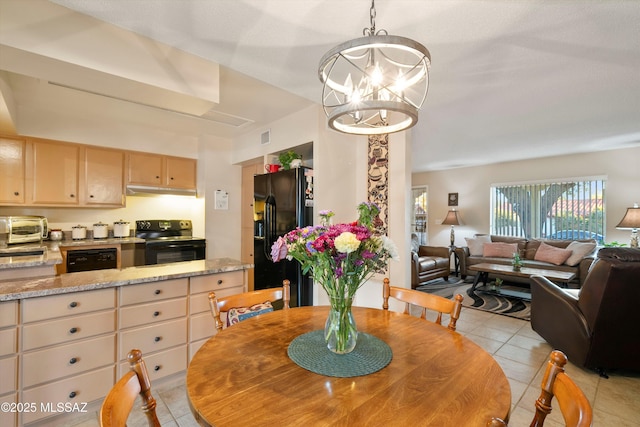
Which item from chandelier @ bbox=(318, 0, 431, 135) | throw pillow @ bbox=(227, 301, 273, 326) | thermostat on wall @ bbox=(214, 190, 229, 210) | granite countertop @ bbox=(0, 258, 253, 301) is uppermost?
chandelier @ bbox=(318, 0, 431, 135)

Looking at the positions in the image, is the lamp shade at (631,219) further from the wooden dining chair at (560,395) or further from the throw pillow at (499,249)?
the wooden dining chair at (560,395)

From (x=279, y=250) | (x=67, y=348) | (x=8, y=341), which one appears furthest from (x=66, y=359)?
(x=279, y=250)

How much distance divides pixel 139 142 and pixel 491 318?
5.20 m

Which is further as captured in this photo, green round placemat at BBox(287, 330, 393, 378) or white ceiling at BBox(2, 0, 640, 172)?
white ceiling at BBox(2, 0, 640, 172)

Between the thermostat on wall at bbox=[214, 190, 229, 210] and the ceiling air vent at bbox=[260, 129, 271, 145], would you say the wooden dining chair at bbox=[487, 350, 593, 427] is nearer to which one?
the ceiling air vent at bbox=[260, 129, 271, 145]

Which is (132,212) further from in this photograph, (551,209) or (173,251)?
(551,209)

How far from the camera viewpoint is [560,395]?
0.75 metres

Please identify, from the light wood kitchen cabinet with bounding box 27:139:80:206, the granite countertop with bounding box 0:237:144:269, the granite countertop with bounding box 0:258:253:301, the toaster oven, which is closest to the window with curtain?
the granite countertop with bounding box 0:258:253:301

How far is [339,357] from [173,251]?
11.7ft

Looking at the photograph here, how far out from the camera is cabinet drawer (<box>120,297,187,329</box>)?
6.13ft

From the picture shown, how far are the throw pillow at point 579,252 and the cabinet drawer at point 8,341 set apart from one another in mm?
6322

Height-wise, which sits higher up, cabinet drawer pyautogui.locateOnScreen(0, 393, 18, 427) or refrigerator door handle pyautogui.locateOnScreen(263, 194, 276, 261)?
refrigerator door handle pyautogui.locateOnScreen(263, 194, 276, 261)

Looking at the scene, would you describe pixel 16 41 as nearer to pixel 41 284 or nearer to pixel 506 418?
pixel 41 284

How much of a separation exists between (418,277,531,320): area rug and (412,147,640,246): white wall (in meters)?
1.63
